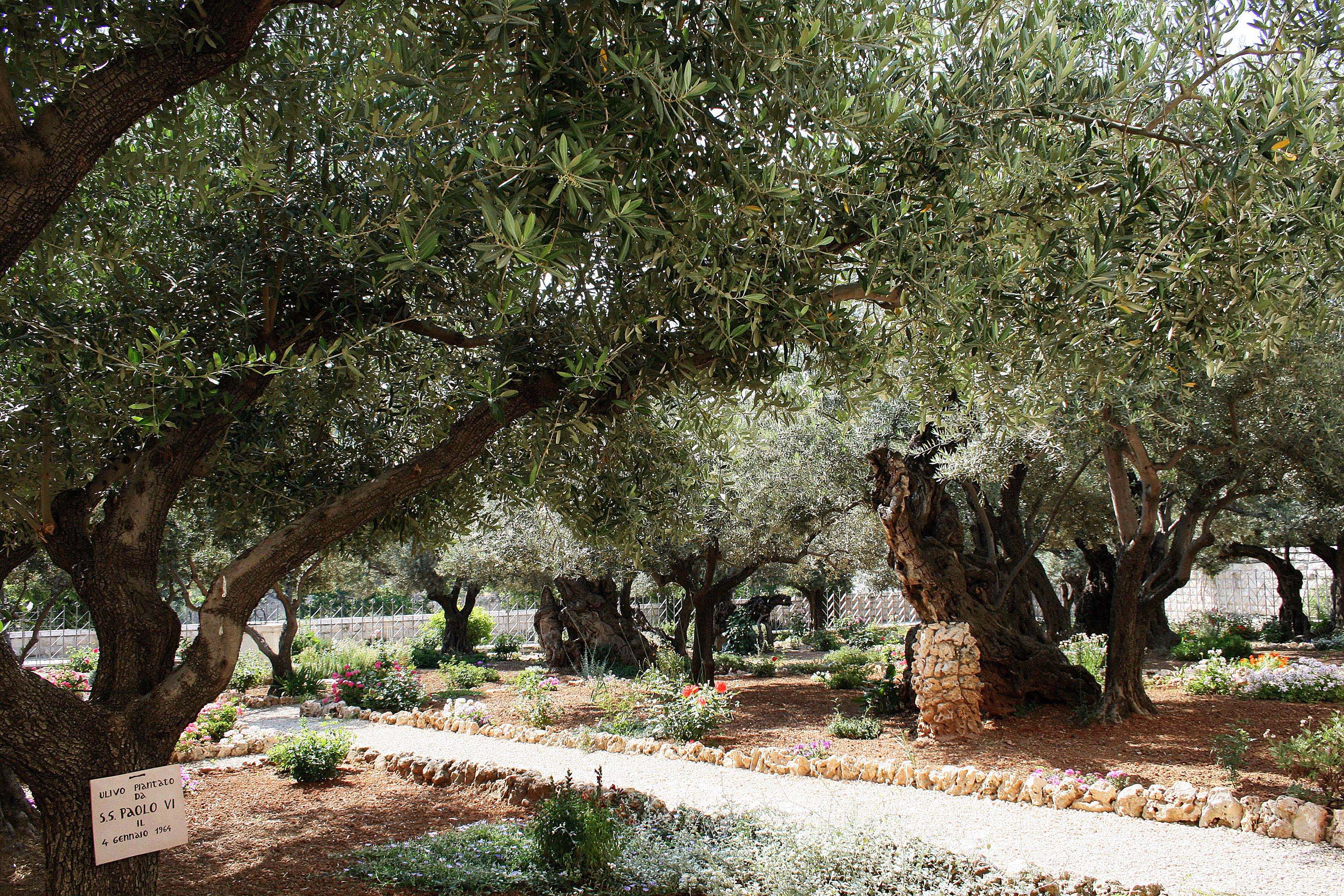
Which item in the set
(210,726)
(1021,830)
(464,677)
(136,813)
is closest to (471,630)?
(464,677)

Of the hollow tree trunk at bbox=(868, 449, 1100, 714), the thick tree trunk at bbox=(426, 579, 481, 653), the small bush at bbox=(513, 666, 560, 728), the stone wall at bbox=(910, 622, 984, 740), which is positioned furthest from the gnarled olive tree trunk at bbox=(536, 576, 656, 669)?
the stone wall at bbox=(910, 622, 984, 740)

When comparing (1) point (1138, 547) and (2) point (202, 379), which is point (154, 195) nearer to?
(2) point (202, 379)

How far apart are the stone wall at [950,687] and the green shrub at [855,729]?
0.60 metres

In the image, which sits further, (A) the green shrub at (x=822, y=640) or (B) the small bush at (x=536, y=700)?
(A) the green shrub at (x=822, y=640)

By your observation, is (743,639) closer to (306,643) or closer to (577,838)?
(306,643)

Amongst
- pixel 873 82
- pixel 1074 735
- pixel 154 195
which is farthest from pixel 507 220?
pixel 1074 735

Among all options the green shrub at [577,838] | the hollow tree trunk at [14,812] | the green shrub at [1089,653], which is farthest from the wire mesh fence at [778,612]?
the green shrub at [577,838]

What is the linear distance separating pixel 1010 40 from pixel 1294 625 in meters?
24.9

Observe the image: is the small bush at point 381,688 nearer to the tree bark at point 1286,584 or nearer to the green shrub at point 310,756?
the green shrub at point 310,756

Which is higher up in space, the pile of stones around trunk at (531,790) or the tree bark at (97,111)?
the tree bark at (97,111)

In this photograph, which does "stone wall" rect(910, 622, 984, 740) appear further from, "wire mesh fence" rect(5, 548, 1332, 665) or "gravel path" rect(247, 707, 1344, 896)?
"wire mesh fence" rect(5, 548, 1332, 665)

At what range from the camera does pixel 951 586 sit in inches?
416

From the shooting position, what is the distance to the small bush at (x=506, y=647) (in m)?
26.2

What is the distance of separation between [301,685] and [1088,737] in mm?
13615
